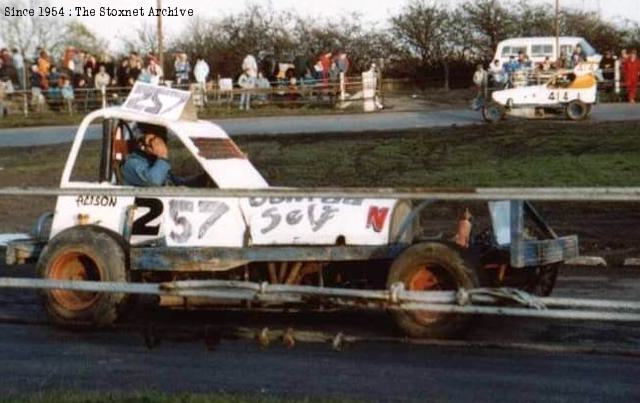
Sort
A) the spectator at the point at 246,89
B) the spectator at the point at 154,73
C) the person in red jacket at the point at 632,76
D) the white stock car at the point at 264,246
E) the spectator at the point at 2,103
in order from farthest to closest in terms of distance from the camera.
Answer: the spectator at the point at 246,89 → the spectator at the point at 2,103 → the person in red jacket at the point at 632,76 → the spectator at the point at 154,73 → the white stock car at the point at 264,246

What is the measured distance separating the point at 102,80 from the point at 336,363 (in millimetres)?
34294

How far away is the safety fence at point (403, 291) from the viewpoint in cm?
805

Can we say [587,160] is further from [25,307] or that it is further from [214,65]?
[214,65]

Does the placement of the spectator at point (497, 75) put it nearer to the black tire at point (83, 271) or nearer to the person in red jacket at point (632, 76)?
the person in red jacket at point (632, 76)

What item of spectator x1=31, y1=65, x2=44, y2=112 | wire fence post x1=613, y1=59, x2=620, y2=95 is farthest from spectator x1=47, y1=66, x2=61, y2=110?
wire fence post x1=613, y1=59, x2=620, y2=95

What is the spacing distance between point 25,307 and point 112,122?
5.95 ft

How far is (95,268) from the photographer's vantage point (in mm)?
10516

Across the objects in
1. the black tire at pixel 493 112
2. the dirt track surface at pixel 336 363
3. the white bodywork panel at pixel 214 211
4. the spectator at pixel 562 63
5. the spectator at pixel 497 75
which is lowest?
the dirt track surface at pixel 336 363

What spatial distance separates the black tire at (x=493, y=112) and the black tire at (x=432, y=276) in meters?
24.5

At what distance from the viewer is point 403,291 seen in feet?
28.9

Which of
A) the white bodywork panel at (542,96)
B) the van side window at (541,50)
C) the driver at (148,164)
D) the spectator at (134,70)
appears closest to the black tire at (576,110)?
the white bodywork panel at (542,96)

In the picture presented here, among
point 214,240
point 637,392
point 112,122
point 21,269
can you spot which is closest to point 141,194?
point 214,240

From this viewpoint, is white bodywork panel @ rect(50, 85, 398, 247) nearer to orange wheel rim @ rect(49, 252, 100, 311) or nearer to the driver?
the driver

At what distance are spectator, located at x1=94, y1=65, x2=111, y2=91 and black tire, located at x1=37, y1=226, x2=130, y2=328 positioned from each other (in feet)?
103
